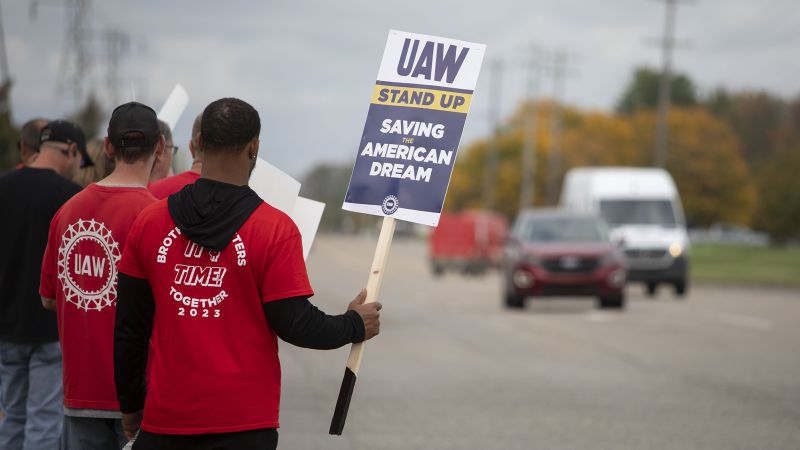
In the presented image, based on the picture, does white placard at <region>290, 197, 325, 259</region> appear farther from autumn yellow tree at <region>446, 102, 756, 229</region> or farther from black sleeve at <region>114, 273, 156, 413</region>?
autumn yellow tree at <region>446, 102, 756, 229</region>

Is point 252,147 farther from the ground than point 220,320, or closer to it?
farther from the ground

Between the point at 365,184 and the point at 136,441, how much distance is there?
60.2 inches

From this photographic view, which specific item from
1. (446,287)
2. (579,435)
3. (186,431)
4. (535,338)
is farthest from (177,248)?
(446,287)

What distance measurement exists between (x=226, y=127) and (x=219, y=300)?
0.55 metres

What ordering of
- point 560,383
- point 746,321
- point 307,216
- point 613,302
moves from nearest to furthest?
point 307,216
point 560,383
point 746,321
point 613,302

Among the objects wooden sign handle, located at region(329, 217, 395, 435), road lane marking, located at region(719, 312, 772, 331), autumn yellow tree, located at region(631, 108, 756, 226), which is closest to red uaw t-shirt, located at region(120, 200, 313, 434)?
wooden sign handle, located at region(329, 217, 395, 435)

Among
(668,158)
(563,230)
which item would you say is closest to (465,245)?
(563,230)


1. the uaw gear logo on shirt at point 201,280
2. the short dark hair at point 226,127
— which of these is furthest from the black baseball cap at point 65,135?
the uaw gear logo on shirt at point 201,280

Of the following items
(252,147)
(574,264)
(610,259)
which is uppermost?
(252,147)

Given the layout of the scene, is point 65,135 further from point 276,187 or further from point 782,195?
point 782,195

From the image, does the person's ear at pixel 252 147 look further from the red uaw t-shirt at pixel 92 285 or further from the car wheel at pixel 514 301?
the car wheel at pixel 514 301

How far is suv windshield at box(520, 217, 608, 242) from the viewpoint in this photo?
23.2 metres

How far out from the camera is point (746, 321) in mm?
20531

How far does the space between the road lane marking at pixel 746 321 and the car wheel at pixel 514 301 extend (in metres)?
3.51
